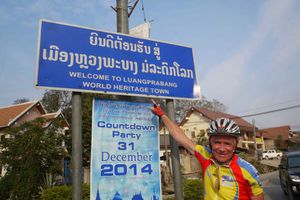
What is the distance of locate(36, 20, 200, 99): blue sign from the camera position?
3.63 metres

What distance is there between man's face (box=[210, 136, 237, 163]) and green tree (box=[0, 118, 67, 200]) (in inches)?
539

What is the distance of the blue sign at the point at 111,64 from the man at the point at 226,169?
1.30 meters

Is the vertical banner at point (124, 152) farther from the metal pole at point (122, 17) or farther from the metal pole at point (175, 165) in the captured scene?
the metal pole at point (122, 17)

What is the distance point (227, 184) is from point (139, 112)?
1703mm

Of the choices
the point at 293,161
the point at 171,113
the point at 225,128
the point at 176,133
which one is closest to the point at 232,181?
the point at 225,128

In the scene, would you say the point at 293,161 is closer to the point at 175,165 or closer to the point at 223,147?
the point at 175,165

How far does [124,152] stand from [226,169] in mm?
1440

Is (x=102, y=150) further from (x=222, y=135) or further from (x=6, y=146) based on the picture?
(x=6, y=146)

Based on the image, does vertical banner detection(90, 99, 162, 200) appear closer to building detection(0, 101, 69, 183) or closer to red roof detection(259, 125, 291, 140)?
building detection(0, 101, 69, 183)

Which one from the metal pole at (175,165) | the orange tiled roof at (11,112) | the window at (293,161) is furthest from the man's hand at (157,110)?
the orange tiled roof at (11,112)

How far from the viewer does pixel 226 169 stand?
119 inches

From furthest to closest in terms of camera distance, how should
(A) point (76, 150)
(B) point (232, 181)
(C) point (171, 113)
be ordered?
(C) point (171, 113), (A) point (76, 150), (B) point (232, 181)

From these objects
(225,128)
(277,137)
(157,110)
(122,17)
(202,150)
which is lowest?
(202,150)

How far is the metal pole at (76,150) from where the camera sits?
3.58m
